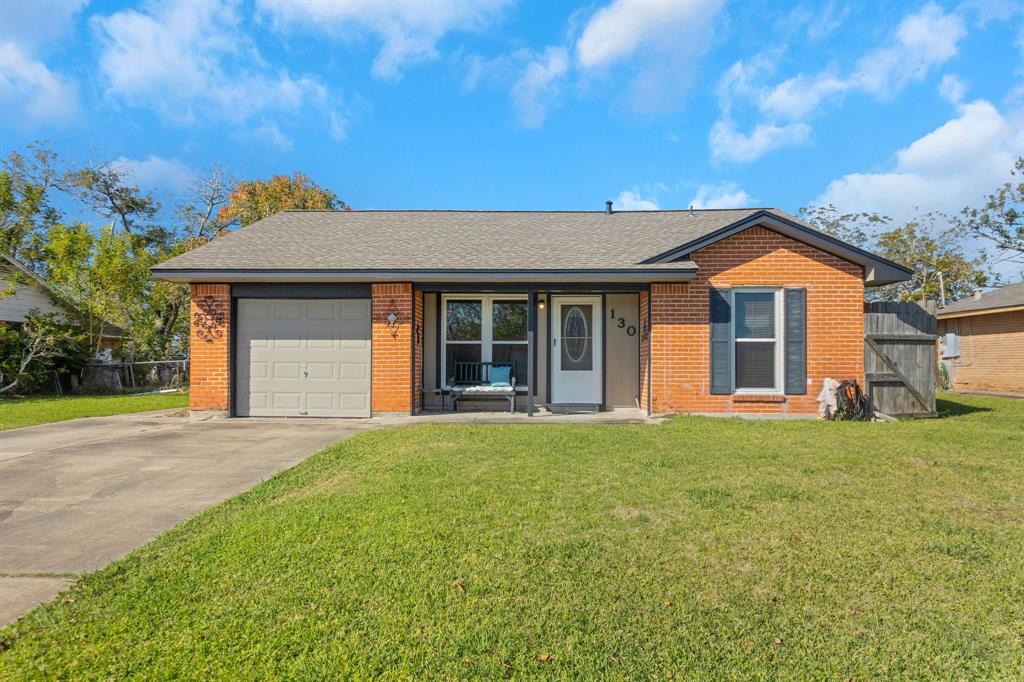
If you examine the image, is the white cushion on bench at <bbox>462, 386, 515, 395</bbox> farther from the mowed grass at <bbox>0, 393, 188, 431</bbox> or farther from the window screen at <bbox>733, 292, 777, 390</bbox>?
the mowed grass at <bbox>0, 393, 188, 431</bbox>

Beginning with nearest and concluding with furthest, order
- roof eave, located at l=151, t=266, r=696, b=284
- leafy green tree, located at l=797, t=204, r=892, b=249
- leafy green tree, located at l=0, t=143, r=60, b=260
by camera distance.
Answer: roof eave, located at l=151, t=266, r=696, b=284, leafy green tree, located at l=0, t=143, r=60, b=260, leafy green tree, located at l=797, t=204, r=892, b=249

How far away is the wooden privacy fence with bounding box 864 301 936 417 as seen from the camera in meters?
9.48

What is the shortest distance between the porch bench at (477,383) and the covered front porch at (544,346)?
0.07ft

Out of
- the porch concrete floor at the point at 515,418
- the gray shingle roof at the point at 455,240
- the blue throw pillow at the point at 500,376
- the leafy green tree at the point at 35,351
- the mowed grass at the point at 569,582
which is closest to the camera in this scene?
the mowed grass at the point at 569,582

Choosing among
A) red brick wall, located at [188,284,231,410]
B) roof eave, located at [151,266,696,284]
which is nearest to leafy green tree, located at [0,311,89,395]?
red brick wall, located at [188,284,231,410]

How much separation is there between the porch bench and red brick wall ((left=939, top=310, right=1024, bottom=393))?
17.4 m

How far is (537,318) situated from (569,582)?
8098 mm

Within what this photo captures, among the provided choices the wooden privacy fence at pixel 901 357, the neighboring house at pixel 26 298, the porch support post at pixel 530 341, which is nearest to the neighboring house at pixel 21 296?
the neighboring house at pixel 26 298

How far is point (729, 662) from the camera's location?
2.41 meters

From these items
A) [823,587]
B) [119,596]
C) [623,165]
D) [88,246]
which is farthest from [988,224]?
[88,246]

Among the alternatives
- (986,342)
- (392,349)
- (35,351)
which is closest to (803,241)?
(392,349)

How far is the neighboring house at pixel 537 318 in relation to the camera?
30.8 ft

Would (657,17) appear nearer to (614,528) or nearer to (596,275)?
(596,275)

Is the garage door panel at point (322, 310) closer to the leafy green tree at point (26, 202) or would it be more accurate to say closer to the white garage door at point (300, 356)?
the white garage door at point (300, 356)
